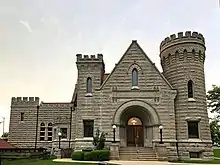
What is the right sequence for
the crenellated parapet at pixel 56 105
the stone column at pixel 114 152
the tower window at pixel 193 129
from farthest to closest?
the crenellated parapet at pixel 56 105, the tower window at pixel 193 129, the stone column at pixel 114 152

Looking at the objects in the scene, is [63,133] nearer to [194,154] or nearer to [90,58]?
[90,58]

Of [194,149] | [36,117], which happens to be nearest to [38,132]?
[36,117]

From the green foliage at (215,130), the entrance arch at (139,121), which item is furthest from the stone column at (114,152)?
the green foliage at (215,130)

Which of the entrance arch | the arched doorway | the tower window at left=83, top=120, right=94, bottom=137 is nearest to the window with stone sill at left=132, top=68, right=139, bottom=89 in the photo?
the entrance arch

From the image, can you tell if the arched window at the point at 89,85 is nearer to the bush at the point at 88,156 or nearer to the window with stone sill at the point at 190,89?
the bush at the point at 88,156

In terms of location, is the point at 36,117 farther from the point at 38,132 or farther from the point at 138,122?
the point at 138,122

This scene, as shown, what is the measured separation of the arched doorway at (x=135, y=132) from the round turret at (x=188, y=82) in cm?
362

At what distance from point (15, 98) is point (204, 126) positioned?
24.4 meters

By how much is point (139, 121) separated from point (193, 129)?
5.13m

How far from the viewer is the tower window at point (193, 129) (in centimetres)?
2659

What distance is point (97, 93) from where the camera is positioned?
1093 inches

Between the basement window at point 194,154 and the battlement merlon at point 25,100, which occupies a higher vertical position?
the battlement merlon at point 25,100

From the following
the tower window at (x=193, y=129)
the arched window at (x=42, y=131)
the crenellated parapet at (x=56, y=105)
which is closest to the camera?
the tower window at (x=193, y=129)

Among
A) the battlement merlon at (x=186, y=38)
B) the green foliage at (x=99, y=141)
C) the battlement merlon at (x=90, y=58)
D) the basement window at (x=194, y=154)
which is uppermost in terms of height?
the battlement merlon at (x=186, y=38)
